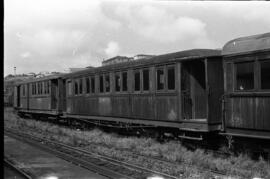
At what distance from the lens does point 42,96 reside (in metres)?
25.4

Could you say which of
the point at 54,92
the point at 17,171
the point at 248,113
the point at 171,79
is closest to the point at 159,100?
the point at 171,79

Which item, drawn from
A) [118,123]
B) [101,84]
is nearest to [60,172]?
[118,123]

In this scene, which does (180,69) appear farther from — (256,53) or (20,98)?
(20,98)

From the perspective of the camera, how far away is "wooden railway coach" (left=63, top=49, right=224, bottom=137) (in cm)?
1106

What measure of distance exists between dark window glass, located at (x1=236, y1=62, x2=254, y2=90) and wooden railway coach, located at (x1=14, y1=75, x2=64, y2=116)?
14.5 meters

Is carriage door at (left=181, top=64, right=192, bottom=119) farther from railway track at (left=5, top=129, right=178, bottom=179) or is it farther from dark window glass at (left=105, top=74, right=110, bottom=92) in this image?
dark window glass at (left=105, top=74, right=110, bottom=92)

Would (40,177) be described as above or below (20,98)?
below

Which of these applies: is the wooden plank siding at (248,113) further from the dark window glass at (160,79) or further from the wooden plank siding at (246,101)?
the dark window glass at (160,79)

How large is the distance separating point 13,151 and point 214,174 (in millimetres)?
7826

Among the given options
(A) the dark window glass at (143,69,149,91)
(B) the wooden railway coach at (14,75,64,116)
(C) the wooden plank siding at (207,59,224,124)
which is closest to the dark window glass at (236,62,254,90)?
(C) the wooden plank siding at (207,59,224,124)

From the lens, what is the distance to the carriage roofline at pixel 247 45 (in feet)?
29.9

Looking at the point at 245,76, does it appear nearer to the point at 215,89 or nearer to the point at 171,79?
the point at 215,89

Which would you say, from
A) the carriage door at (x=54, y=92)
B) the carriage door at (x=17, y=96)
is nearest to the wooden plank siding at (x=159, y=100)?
the carriage door at (x=54, y=92)

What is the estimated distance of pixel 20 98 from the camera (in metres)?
31.9
